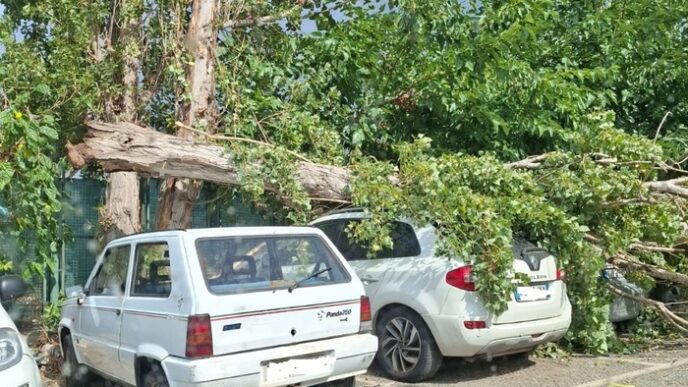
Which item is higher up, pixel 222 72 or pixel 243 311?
pixel 222 72

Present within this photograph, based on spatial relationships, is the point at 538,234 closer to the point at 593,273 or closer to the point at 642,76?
the point at 593,273

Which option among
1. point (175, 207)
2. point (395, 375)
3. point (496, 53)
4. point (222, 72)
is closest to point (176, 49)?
point (222, 72)

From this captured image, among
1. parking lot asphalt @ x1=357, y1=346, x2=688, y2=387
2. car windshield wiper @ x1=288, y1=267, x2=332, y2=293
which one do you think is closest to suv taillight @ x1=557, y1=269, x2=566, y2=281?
parking lot asphalt @ x1=357, y1=346, x2=688, y2=387

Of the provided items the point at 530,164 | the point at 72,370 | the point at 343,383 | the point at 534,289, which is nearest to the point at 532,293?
the point at 534,289

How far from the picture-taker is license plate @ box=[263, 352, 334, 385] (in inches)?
212

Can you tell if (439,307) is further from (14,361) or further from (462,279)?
(14,361)

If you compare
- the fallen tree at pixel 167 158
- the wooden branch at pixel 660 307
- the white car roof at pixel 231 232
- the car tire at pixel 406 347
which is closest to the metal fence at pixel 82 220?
the fallen tree at pixel 167 158

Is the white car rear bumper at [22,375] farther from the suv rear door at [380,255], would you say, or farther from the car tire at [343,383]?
the suv rear door at [380,255]

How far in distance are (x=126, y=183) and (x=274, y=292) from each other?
4.75 meters

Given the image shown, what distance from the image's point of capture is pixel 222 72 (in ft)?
32.2

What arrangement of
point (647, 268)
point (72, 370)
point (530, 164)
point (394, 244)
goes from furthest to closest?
1. point (647, 268)
2. point (530, 164)
3. point (394, 244)
4. point (72, 370)

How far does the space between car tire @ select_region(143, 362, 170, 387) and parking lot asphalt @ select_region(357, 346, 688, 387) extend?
2.27 meters

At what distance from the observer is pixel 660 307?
9.08m

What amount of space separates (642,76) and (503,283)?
20.8 ft
